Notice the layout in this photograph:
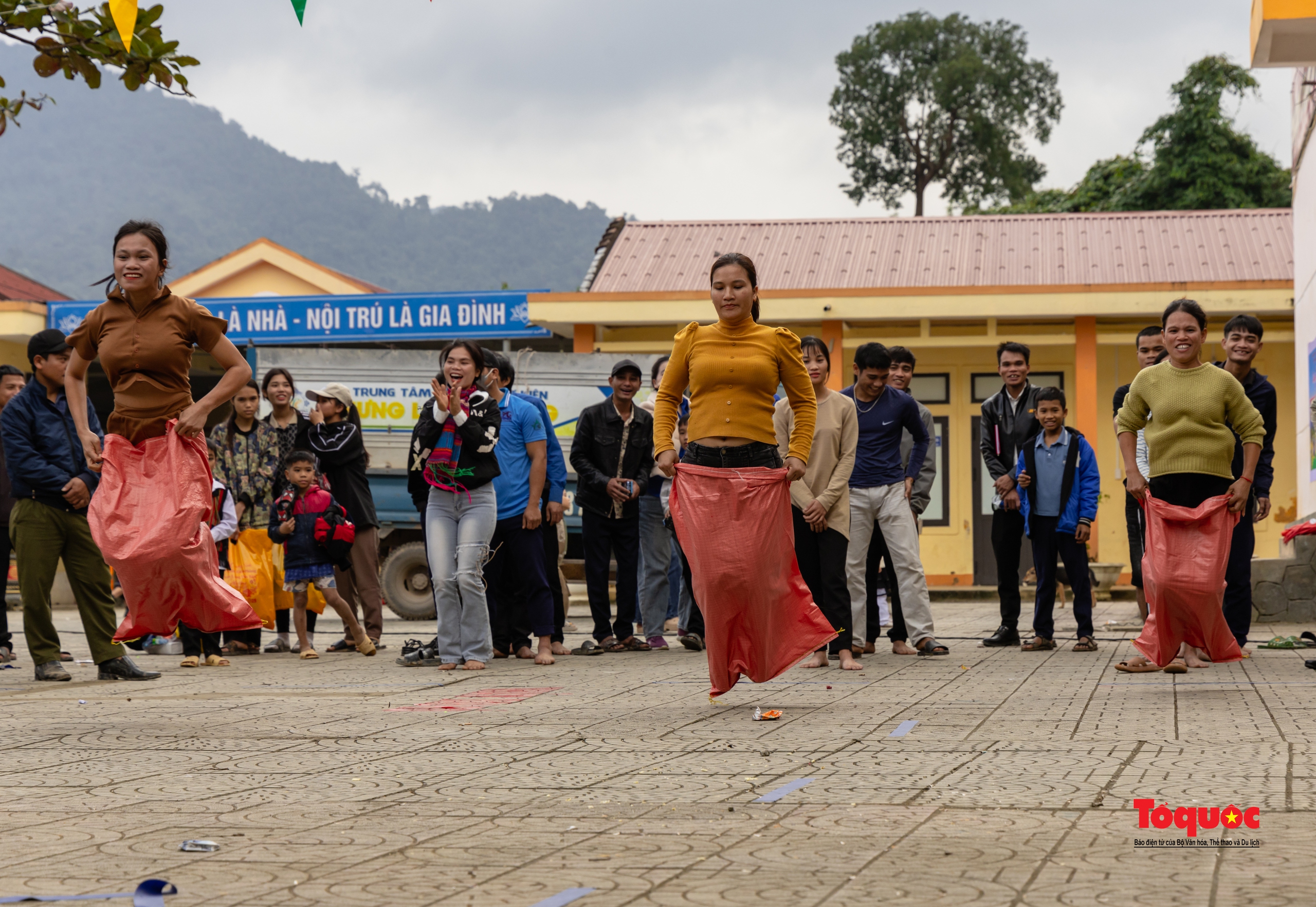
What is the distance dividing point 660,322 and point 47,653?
13017 mm

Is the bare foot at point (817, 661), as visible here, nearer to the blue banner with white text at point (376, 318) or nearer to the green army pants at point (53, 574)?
the green army pants at point (53, 574)

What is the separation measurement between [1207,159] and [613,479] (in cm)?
2727

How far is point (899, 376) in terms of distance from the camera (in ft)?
33.7

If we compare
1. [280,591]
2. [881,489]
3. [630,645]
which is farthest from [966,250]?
[280,591]

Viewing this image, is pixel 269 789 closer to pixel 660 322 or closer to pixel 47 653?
pixel 47 653

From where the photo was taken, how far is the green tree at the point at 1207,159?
109 feet

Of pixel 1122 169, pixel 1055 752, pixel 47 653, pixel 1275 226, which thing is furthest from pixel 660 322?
pixel 1122 169

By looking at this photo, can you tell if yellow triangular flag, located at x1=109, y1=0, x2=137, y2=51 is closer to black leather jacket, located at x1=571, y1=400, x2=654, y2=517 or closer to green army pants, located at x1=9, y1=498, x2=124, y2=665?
green army pants, located at x1=9, y1=498, x2=124, y2=665

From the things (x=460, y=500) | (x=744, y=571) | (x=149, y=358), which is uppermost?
(x=149, y=358)

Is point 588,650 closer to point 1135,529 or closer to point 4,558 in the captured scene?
point 1135,529

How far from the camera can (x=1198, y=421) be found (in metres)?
7.28

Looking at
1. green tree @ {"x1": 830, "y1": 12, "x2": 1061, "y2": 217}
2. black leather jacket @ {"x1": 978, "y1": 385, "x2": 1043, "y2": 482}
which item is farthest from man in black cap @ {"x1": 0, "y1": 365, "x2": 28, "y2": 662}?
green tree @ {"x1": 830, "y1": 12, "x2": 1061, "y2": 217}

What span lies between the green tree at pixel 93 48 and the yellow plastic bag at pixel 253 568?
477 cm

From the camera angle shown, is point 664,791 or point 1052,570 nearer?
point 664,791
